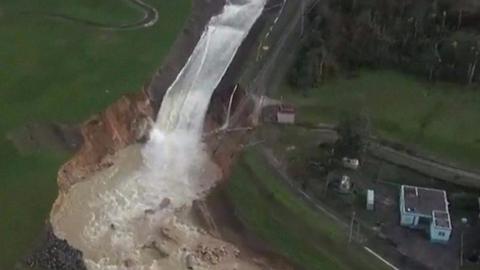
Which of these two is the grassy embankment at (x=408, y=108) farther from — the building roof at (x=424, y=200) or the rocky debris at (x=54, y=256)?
the rocky debris at (x=54, y=256)

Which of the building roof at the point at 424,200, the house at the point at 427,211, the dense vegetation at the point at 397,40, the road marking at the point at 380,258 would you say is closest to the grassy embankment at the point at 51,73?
the dense vegetation at the point at 397,40

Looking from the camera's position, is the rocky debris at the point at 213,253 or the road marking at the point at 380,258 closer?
the road marking at the point at 380,258

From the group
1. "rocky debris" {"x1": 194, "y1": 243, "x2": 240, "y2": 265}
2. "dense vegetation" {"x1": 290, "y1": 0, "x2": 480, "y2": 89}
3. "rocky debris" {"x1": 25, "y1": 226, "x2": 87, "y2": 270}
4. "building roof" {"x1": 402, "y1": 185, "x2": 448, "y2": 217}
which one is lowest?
"rocky debris" {"x1": 194, "y1": 243, "x2": 240, "y2": 265}

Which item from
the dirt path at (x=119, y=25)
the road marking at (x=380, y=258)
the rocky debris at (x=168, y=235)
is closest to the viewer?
the road marking at (x=380, y=258)

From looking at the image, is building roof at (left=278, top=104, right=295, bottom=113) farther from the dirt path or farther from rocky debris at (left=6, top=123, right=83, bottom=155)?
the dirt path

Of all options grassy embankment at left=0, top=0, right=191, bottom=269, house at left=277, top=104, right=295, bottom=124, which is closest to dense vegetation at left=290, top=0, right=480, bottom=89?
house at left=277, top=104, right=295, bottom=124

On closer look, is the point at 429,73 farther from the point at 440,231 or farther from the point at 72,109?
the point at 72,109
